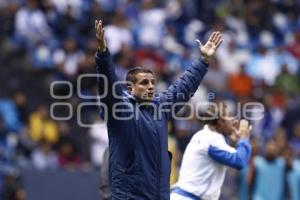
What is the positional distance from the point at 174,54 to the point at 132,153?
11912 mm

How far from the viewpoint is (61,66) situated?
1864cm

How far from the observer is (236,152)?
383 inches

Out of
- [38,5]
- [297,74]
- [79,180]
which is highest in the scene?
[38,5]

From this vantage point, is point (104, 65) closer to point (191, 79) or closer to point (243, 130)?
point (191, 79)

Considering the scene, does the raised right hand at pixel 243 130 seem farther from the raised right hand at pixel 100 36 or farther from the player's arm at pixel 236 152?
the raised right hand at pixel 100 36

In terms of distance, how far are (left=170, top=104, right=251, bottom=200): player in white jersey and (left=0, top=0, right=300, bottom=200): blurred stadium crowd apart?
5081 millimetres

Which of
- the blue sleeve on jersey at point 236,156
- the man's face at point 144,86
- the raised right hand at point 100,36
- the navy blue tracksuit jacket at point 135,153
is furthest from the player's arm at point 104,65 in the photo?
the blue sleeve on jersey at point 236,156

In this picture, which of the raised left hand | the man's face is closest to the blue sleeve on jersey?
the raised left hand

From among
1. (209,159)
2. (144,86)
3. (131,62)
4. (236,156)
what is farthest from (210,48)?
(131,62)

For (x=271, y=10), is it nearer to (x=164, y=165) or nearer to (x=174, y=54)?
(x=174, y=54)

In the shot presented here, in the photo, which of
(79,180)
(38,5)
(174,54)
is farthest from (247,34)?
(79,180)

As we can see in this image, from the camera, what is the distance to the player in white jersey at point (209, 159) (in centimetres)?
982

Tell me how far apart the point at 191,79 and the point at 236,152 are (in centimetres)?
114

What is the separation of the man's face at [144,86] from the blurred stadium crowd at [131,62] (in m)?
6.77
